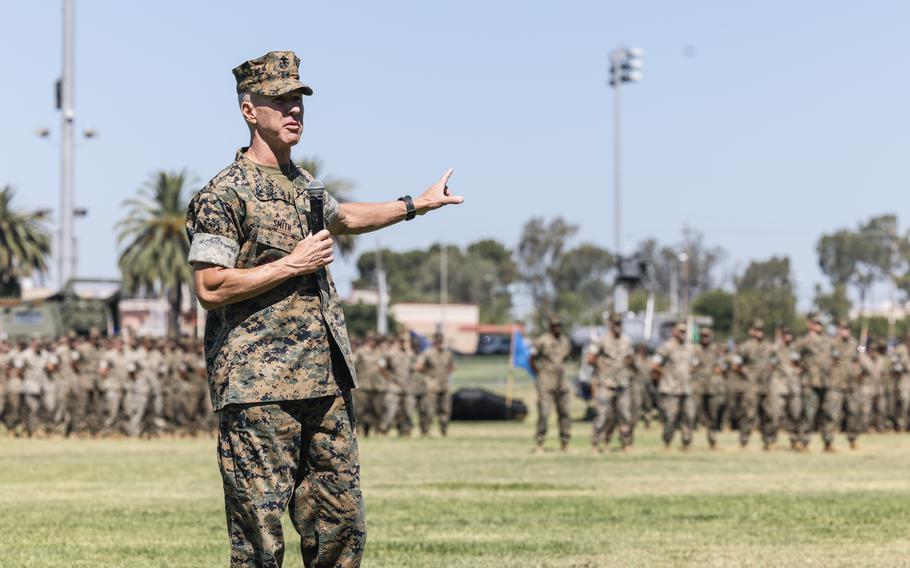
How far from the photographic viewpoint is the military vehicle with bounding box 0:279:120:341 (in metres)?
42.3

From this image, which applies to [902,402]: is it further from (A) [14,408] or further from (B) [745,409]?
(A) [14,408]

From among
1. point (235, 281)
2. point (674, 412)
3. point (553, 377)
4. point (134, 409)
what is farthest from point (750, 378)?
point (235, 281)

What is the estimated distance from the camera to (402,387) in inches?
1294

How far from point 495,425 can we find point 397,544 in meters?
27.7

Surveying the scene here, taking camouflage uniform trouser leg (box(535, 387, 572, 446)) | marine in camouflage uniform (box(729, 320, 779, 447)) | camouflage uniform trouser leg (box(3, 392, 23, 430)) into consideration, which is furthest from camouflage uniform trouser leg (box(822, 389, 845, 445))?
camouflage uniform trouser leg (box(3, 392, 23, 430))

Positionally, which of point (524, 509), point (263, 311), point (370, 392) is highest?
point (263, 311)

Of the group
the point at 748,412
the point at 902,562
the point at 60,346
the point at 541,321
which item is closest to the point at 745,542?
the point at 902,562

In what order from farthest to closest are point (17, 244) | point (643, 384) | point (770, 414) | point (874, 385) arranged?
point (17, 244)
point (643, 384)
point (874, 385)
point (770, 414)

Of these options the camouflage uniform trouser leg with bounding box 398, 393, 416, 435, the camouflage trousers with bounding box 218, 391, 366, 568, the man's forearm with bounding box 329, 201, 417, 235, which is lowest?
the camouflage uniform trouser leg with bounding box 398, 393, 416, 435

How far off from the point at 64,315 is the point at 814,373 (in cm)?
2302

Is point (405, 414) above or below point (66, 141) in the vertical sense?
below

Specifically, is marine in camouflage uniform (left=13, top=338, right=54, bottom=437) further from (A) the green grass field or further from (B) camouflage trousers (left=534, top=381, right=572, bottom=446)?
(B) camouflage trousers (left=534, top=381, right=572, bottom=446)

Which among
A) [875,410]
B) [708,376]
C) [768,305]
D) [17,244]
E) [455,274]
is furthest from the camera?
[455,274]

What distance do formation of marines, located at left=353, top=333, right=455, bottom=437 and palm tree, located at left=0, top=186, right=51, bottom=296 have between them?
47.7 meters
